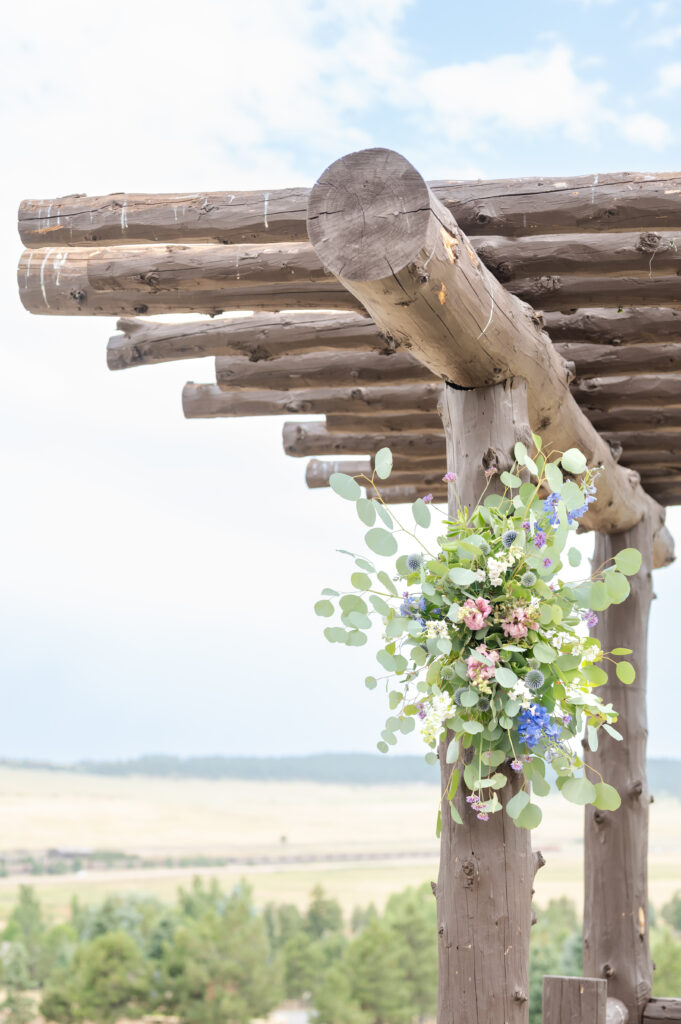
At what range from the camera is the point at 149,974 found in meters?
10.3

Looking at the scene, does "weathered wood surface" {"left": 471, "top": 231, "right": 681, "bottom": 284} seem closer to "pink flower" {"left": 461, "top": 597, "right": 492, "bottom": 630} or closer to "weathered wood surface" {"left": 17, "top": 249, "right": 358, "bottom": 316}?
"weathered wood surface" {"left": 17, "top": 249, "right": 358, "bottom": 316}

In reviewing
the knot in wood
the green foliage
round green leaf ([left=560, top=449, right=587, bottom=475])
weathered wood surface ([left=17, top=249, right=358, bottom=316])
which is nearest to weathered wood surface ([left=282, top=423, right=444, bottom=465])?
weathered wood surface ([left=17, top=249, right=358, bottom=316])

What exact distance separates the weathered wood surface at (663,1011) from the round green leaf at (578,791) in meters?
1.92

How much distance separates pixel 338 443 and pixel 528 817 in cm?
230

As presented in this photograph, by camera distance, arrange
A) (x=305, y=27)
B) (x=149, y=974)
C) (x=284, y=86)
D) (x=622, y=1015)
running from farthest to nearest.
Answer: (x=284, y=86) → (x=305, y=27) → (x=149, y=974) → (x=622, y=1015)

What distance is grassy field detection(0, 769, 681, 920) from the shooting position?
12.3 meters

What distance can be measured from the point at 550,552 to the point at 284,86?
43.7 feet

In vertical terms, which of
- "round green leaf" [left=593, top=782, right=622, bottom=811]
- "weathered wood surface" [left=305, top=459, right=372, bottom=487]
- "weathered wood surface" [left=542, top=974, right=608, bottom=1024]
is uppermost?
"weathered wood surface" [left=305, top=459, right=372, bottom=487]

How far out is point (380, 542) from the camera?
183cm

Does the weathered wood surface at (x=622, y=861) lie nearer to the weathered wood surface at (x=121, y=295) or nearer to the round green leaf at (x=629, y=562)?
the round green leaf at (x=629, y=562)

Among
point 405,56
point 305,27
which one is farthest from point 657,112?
point 305,27

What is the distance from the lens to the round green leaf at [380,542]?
1.83m

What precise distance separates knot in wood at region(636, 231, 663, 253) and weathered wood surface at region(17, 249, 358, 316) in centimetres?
68

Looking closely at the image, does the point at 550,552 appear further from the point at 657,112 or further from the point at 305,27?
the point at 657,112
